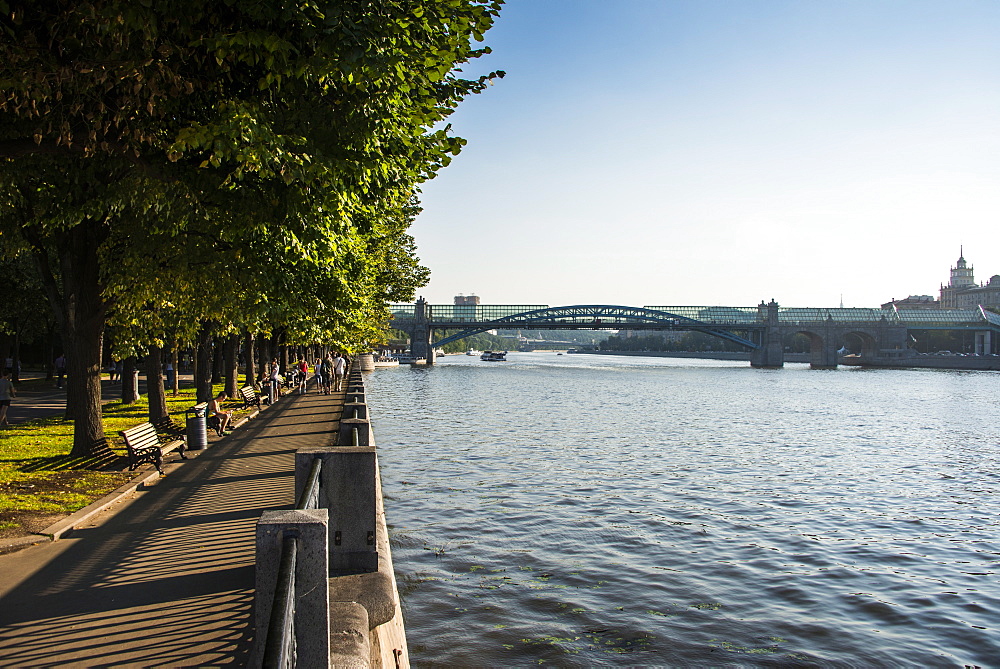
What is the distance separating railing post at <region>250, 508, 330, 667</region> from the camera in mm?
4109

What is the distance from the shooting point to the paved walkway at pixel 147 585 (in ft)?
→ 18.2

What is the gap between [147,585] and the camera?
7020 mm

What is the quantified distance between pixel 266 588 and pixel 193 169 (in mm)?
7301

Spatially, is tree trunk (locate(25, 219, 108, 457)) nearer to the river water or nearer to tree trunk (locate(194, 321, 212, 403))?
the river water

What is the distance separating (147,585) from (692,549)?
29.2 feet

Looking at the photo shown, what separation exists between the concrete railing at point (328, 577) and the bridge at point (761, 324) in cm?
11072

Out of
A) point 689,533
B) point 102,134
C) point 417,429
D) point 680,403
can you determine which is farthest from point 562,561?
point 680,403

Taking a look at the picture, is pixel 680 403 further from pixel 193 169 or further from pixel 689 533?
pixel 193 169

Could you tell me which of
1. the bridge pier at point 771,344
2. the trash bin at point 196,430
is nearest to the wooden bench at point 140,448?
the trash bin at point 196,430

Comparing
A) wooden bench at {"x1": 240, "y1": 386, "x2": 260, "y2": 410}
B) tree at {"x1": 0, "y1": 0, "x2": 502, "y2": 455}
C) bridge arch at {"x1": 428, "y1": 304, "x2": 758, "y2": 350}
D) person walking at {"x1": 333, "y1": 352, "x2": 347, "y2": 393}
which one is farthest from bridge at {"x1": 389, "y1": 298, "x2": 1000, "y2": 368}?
tree at {"x1": 0, "y1": 0, "x2": 502, "y2": 455}

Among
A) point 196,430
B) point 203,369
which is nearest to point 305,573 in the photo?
point 196,430

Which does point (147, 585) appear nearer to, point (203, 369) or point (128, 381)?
point (203, 369)

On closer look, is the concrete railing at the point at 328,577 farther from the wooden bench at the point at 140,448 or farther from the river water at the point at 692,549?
the wooden bench at the point at 140,448

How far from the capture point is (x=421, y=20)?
8.78 metres
